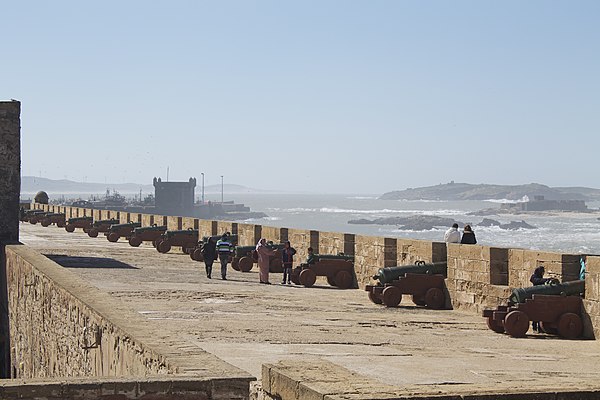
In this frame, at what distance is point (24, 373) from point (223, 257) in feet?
15.8

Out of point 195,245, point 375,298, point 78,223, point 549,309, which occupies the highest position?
point 78,223

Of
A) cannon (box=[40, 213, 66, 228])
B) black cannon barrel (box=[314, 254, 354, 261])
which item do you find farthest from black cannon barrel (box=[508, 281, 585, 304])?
cannon (box=[40, 213, 66, 228])

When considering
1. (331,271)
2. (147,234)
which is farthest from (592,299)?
(147,234)

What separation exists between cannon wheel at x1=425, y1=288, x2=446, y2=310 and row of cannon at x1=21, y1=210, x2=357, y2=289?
314 centimetres

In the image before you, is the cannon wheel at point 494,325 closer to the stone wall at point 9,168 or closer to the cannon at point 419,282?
the cannon at point 419,282

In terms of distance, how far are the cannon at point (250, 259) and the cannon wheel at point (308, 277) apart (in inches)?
90.8

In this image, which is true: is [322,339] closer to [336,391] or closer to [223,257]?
[336,391]

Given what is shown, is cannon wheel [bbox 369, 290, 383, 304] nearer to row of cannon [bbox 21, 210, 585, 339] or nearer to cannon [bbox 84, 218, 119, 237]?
row of cannon [bbox 21, 210, 585, 339]

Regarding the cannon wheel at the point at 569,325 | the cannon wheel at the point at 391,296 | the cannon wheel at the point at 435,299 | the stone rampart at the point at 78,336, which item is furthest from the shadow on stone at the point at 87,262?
the cannon wheel at the point at 569,325

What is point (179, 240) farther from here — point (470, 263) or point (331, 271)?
point (470, 263)

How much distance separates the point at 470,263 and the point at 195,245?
12.9 m

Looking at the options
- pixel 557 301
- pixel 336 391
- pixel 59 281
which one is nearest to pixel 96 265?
pixel 59 281

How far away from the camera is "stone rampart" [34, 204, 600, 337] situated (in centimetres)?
1264

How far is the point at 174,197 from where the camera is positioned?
584ft
